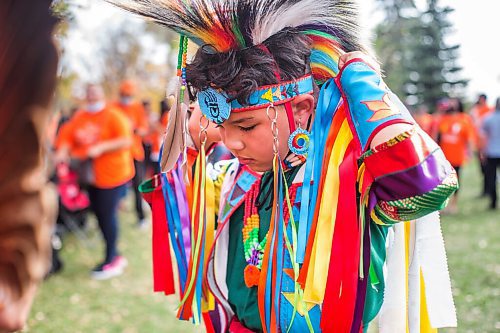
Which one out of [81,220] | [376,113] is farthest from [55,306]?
[376,113]

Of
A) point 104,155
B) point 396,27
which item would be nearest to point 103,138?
point 104,155

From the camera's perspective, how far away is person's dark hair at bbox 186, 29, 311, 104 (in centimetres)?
157

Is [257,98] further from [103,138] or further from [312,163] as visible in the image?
[103,138]

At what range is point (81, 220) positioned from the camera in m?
7.55

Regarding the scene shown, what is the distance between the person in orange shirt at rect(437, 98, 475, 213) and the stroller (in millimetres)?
5284

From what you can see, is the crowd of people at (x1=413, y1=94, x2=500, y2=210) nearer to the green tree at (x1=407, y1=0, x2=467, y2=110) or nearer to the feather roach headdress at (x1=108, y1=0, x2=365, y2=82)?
the feather roach headdress at (x1=108, y1=0, x2=365, y2=82)

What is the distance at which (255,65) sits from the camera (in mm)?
1575

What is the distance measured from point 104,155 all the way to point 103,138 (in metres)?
0.19

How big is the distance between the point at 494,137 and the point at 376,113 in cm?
749

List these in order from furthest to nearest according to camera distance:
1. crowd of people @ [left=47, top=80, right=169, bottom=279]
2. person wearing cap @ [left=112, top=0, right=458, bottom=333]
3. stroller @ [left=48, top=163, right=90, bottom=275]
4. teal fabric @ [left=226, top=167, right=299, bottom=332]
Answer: stroller @ [left=48, top=163, right=90, bottom=275] < crowd of people @ [left=47, top=80, right=169, bottom=279] < teal fabric @ [left=226, top=167, right=299, bottom=332] < person wearing cap @ [left=112, top=0, right=458, bottom=333]

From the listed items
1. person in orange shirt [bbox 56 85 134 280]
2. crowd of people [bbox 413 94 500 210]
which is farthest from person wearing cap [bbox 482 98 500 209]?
person in orange shirt [bbox 56 85 134 280]

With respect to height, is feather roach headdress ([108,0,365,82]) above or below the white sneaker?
above

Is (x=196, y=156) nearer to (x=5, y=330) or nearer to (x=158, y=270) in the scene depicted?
(x=158, y=270)

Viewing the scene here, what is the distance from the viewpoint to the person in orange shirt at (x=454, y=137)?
26.0 ft
